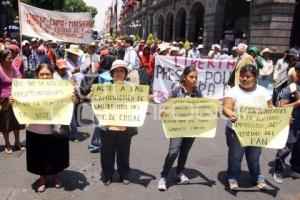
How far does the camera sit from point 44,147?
14.6 feet

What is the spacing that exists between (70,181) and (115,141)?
855 millimetres

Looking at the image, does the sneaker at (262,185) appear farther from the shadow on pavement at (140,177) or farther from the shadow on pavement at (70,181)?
the shadow on pavement at (70,181)

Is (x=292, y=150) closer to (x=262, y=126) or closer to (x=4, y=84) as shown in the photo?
(x=262, y=126)

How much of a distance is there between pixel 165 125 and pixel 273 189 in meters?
1.66

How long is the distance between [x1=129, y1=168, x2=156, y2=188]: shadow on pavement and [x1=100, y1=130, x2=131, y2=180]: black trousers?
24 cm

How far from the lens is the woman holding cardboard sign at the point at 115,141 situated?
470cm

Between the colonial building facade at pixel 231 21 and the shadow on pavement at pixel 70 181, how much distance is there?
558 inches

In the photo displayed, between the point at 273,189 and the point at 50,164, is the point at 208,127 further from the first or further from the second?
the point at 50,164

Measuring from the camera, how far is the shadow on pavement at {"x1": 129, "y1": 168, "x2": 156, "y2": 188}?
5.05m

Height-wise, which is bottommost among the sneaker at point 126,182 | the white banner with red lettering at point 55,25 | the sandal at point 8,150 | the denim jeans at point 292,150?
the sneaker at point 126,182

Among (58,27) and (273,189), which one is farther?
(58,27)

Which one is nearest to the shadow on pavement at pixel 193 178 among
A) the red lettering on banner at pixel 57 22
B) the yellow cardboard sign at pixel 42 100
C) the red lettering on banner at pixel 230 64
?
the yellow cardboard sign at pixel 42 100

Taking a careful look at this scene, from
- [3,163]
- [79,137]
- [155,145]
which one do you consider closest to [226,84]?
[155,145]

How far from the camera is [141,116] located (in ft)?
15.4
